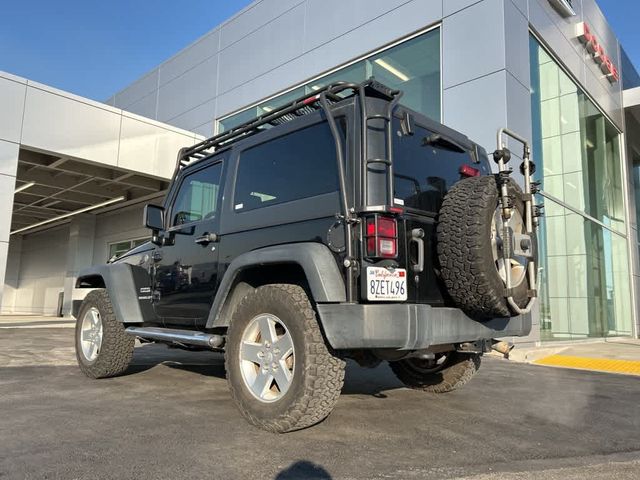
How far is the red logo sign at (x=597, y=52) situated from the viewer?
41.1 feet

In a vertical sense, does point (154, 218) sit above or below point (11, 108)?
below

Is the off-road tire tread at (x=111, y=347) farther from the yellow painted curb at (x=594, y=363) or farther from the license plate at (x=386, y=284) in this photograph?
the yellow painted curb at (x=594, y=363)

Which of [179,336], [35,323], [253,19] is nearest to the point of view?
[179,336]

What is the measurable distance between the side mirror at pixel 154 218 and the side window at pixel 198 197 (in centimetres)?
12

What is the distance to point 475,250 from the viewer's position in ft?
10.4

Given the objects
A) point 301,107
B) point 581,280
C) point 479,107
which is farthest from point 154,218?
point 581,280

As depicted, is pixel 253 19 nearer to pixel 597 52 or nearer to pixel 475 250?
pixel 597 52

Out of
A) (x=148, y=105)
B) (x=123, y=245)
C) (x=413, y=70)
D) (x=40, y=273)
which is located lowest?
(x=40, y=273)

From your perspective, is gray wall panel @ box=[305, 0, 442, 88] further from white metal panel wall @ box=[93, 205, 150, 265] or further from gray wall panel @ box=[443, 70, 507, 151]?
white metal panel wall @ box=[93, 205, 150, 265]

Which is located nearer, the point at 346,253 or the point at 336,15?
the point at 346,253

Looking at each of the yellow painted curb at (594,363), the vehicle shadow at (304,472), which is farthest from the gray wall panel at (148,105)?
the vehicle shadow at (304,472)

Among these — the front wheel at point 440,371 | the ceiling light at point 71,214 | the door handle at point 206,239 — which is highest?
the ceiling light at point 71,214

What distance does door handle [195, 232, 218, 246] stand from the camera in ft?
13.6

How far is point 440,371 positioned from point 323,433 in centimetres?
172
